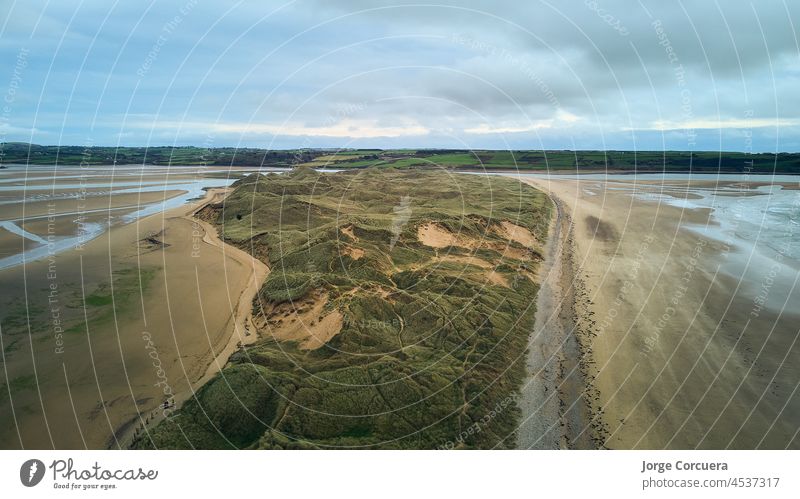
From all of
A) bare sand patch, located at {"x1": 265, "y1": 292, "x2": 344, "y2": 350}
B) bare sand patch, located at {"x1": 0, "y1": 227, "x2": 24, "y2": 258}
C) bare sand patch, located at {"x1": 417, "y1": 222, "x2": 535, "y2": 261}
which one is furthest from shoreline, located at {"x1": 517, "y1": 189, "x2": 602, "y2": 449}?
bare sand patch, located at {"x1": 0, "y1": 227, "x2": 24, "y2": 258}

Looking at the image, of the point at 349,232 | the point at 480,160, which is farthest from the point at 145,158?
the point at 349,232

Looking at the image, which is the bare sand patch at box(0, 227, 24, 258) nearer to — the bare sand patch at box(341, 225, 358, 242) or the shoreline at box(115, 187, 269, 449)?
the shoreline at box(115, 187, 269, 449)

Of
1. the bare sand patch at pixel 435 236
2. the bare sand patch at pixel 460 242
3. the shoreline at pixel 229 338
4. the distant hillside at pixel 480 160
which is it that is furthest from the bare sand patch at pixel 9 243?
the distant hillside at pixel 480 160

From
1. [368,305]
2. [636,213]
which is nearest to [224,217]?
[368,305]
